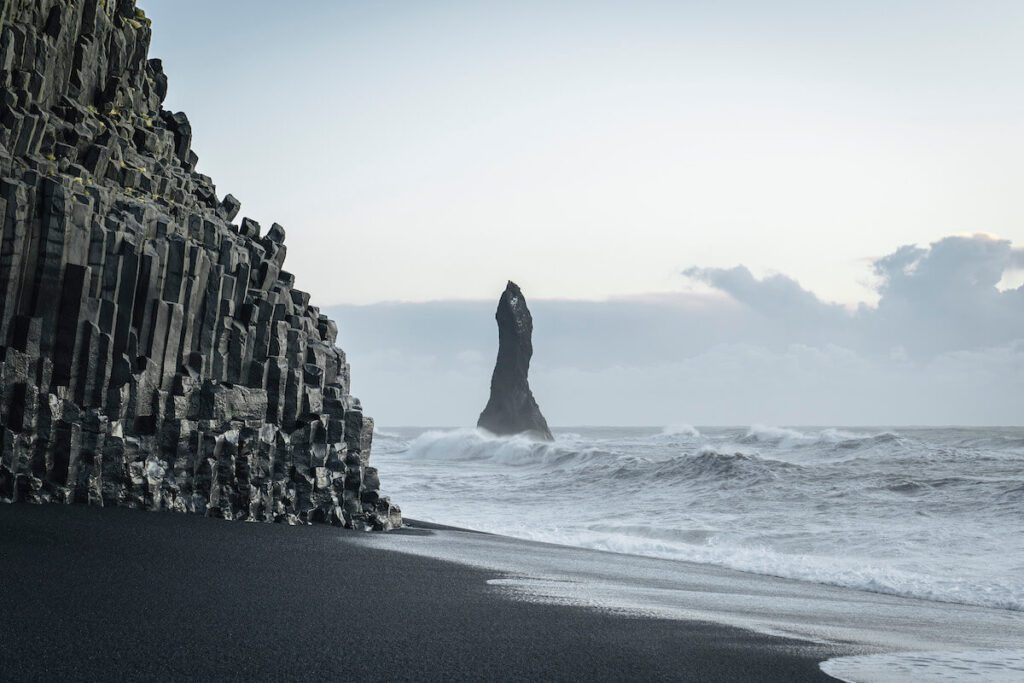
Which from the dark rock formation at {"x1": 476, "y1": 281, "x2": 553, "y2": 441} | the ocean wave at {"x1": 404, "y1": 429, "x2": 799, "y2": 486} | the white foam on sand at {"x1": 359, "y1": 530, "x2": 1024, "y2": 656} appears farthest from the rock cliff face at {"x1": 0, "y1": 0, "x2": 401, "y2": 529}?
the dark rock formation at {"x1": 476, "y1": 281, "x2": 553, "y2": 441}

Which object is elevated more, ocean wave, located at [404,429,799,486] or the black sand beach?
ocean wave, located at [404,429,799,486]

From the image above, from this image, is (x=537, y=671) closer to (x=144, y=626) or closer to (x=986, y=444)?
(x=144, y=626)

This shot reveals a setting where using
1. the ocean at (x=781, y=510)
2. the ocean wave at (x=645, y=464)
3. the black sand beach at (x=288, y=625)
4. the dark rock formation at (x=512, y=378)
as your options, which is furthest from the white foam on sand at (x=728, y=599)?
the dark rock formation at (x=512, y=378)

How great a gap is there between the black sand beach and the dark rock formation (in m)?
60.3

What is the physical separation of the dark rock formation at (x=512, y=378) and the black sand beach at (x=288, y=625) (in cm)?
6032

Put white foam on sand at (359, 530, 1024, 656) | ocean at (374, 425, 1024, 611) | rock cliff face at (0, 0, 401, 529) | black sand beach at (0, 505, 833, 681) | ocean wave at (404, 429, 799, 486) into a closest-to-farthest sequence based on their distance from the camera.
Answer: black sand beach at (0, 505, 833, 681)
white foam on sand at (359, 530, 1024, 656)
rock cliff face at (0, 0, 401, 529)
ocean at (374, 425, 1024, 611)
ocean wave at (404, 429, 799, 486)

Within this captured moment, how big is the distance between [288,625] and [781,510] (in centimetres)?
1851

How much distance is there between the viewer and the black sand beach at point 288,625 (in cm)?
656

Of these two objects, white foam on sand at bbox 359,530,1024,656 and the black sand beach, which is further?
white foam on sand at bbox 359,530,1024,656

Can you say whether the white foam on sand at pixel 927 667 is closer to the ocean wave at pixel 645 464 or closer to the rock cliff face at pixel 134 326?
the rock cliff face at pixel 134 326

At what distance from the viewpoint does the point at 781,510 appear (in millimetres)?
23922

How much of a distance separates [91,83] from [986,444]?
1984 inches

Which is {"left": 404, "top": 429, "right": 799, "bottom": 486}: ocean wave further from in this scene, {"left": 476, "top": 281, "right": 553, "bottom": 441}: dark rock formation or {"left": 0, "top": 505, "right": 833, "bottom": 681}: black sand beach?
{"left": 476, "top": 281, "right": 553, "bottom": 441}: dark rock formation

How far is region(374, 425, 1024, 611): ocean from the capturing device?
16.7 meters
